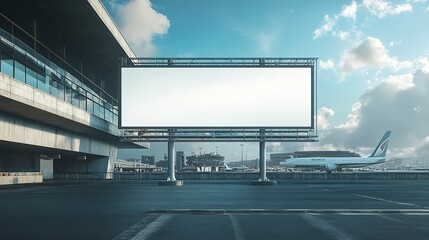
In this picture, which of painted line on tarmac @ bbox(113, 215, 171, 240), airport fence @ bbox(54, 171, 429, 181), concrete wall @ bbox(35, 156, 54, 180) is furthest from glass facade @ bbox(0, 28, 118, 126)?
concrete wall @ bbox(35, 156, 54, 180)

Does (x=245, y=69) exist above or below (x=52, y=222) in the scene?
above

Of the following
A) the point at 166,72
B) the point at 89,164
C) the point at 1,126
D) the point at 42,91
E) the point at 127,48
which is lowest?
the point at 89,164

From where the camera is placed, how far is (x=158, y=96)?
4341cm

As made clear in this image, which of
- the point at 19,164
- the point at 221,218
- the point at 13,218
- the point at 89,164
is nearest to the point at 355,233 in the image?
the point at 221,218

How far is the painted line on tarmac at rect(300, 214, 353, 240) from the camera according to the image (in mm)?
11580

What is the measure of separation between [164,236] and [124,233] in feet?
3.90

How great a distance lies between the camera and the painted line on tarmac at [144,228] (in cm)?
1129

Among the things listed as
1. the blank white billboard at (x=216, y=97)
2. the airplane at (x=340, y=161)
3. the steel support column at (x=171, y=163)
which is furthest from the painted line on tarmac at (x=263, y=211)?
the airplane at (x=340, y=161)

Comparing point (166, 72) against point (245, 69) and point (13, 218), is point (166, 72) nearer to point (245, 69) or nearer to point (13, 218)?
point (245, 69)

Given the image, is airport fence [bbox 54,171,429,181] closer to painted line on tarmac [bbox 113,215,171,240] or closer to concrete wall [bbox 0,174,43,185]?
concrete wall [bbox 0,174,43,185]

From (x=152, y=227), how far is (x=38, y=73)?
23.4 meters

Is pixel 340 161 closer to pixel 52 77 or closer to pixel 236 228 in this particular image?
pixel 52 77

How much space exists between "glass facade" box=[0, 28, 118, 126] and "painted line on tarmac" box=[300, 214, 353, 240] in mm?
20529

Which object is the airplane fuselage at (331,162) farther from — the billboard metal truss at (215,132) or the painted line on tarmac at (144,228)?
the painted line on tarmac at (144,228)
